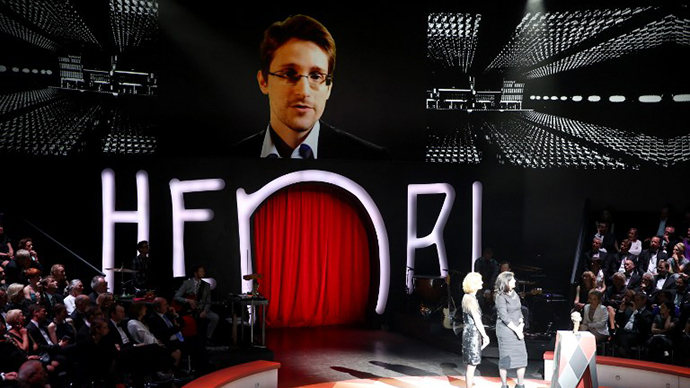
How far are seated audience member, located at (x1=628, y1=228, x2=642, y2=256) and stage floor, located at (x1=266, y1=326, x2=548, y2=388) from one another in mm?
3175

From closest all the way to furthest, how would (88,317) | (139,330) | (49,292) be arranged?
(88,317) < (139,330) < (49,292)

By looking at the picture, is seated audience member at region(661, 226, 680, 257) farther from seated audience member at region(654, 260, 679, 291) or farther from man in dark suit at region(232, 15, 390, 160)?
man in dark suit at region(232, 15, 390, 160)

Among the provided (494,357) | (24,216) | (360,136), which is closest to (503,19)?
(360,136)

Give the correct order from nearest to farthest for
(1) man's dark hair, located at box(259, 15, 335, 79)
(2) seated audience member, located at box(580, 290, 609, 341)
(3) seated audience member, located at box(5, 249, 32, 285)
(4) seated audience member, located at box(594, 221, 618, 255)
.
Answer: (2) seated audience member, located at box(580, 290, 609, 341) → (3) seated audience member, located at box(5, 249, 32, 285) → (1) man's dark hair, located at box(259, 15, 335, 79) → (4) seated audience member, located at box(594, 221, 618, 255)

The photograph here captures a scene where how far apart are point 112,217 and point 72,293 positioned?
236 centimetres

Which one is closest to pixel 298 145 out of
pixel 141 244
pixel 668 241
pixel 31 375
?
pixel 141 244

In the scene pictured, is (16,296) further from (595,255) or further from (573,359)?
(595,255)

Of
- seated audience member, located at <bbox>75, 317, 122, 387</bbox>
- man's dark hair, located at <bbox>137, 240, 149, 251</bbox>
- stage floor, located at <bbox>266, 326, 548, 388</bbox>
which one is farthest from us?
man's dark hair, located at <bbox>137, 240, 149, 251</bbox>

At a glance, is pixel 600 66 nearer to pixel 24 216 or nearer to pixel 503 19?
pixel 503 19

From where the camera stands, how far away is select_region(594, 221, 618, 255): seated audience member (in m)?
12.5

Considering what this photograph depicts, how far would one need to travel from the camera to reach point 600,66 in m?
13.1

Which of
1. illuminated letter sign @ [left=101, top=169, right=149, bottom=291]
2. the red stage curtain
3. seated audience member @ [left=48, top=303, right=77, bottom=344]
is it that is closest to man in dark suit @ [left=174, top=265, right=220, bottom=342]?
illuminated letter sign @ [left=101, top=169, right=149, bottom=291]

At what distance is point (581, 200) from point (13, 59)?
9.71m

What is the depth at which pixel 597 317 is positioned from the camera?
9.38m
